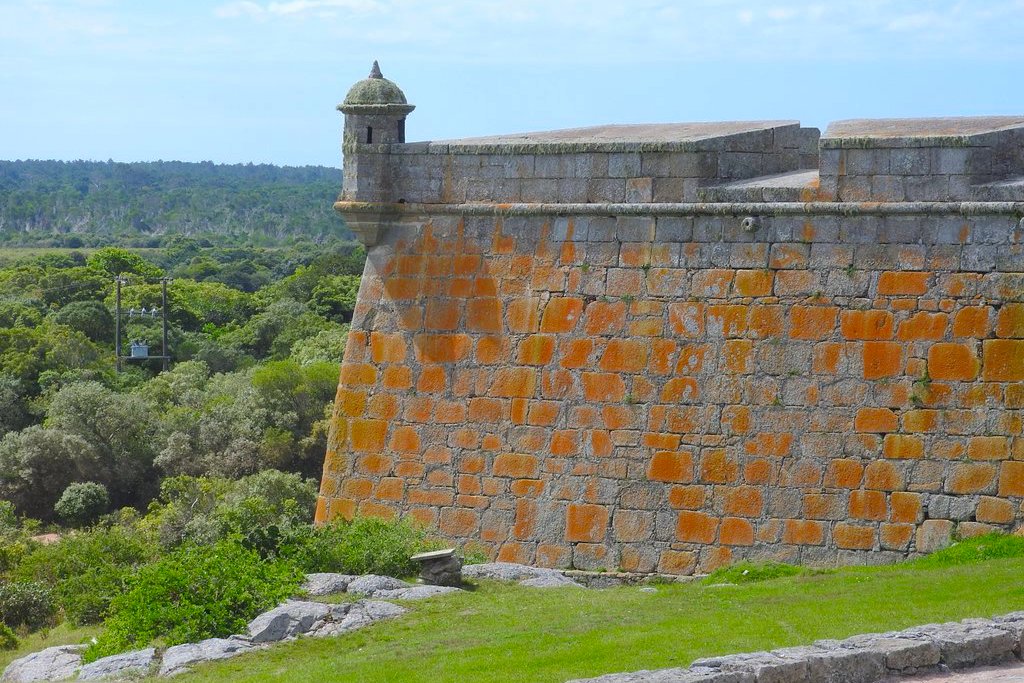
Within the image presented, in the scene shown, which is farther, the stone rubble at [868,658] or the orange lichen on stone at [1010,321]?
the orange lichen on stone at [1010,321]

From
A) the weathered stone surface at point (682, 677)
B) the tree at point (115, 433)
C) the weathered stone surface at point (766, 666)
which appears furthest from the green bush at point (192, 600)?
the tree at point (115, 433)

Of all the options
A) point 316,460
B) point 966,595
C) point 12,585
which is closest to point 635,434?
point 966,595

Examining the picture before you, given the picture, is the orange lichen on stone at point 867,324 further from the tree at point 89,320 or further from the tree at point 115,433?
the tree at point 89,320

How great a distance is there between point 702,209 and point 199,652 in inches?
236

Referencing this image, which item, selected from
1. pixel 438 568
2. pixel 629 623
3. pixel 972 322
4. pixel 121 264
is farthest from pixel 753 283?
pixel 121 264

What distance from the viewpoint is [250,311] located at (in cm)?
4981

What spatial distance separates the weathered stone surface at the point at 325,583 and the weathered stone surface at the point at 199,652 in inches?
46.1

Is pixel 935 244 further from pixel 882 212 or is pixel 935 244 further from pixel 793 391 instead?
pixel 793 391

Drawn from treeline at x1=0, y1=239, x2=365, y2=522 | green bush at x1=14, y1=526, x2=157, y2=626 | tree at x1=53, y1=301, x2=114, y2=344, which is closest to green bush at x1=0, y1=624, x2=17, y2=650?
green bush at x1=14, y1=526, x2=157, y2=626

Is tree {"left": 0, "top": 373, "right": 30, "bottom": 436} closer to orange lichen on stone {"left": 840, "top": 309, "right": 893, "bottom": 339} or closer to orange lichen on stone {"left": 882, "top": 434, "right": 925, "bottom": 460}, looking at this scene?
orange lichen on stone {"left": 840, "top": 309, "right": 893, "bottom": 339}

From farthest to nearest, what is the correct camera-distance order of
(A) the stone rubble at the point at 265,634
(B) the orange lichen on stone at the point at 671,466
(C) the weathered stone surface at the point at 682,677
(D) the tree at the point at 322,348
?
(D) the tree at the point at 322,348 → (B) the orange lichen on stone at the point at 671,466 → (A) the stone rubble at the point at 265,634 → (C) the weathered stone surface at the point at 682,677

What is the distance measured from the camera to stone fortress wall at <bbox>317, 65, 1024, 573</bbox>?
1332 centimetres

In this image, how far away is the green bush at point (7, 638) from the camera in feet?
50.5

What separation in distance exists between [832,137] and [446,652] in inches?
241
